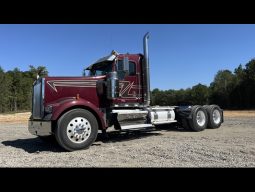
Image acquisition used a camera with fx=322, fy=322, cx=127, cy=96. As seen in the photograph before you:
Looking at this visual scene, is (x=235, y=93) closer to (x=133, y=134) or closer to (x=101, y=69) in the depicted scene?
(x=133, y=134)

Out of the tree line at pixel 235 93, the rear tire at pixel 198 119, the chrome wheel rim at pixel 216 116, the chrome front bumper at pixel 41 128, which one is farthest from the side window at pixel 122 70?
the tree line at pixel 235 93

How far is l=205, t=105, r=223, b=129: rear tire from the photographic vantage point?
1385 centimetres

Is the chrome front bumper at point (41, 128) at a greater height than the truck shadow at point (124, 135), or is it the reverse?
the chrome front bumper at point (41, 128)

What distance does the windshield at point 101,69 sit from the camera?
1040cm

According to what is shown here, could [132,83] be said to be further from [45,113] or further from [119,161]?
[119,161]

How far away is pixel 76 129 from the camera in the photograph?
28.3 ft

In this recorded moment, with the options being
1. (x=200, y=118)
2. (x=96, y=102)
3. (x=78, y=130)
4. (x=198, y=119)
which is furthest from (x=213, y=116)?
(x=78, y=130)

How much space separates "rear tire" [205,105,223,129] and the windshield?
5.51 meters

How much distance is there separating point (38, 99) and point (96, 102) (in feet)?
5.70

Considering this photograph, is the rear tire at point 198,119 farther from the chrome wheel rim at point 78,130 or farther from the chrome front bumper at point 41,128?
the chrome front bumper at point 41,128

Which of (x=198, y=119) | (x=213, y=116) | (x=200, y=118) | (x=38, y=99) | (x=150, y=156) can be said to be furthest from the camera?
(x=213, y=116)
